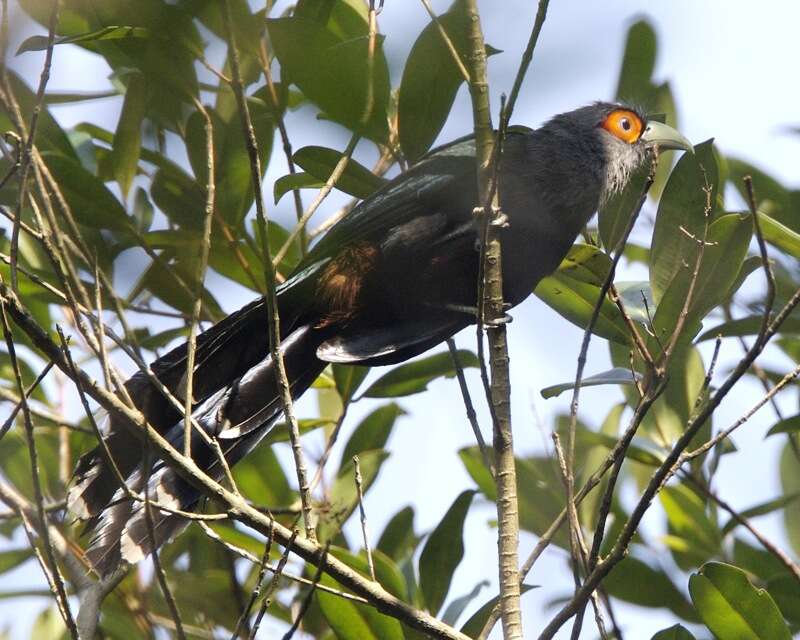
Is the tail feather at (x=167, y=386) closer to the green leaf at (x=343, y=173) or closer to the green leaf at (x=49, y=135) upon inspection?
the green leaf at (x=343, y=173)

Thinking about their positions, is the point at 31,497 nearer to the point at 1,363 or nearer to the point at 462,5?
the point at 1,363

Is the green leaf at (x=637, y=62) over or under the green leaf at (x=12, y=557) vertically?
over

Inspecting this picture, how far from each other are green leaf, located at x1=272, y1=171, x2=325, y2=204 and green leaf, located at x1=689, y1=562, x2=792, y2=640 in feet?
5.24

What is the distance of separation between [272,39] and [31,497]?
1996mm

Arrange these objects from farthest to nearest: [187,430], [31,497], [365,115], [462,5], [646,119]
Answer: [646,119] → [31,497] → [365,115] → [462,5] → [187,430]

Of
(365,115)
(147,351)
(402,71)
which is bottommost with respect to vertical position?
(147,351)

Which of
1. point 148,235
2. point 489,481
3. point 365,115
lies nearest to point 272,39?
point 365,115

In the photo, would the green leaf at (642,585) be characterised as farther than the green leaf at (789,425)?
Yes

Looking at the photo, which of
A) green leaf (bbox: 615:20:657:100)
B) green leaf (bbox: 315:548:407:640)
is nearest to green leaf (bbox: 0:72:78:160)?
green leaf (bbox: 315:548:407:640)

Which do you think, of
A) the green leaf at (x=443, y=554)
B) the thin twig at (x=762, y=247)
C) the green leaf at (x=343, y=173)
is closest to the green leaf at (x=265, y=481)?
the green leaf at (x=443, y=554)

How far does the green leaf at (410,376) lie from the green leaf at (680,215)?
0.93 metres

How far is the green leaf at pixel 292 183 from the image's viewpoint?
309 cm

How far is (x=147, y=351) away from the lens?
379cm

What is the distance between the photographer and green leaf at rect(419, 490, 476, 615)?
3.24m
